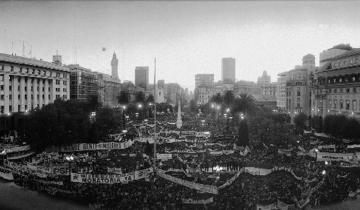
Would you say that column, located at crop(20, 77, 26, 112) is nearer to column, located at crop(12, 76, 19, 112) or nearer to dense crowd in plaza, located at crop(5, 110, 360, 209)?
column, located at crop(12, 76, 19, 112)

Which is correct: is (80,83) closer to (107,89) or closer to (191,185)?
(107,89)

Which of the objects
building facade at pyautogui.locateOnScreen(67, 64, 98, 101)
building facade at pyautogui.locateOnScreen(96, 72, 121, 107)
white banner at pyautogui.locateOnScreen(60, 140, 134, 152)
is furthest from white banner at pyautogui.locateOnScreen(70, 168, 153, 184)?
building facade at pyautogui.locateOnScreen(96, 72, 121, 107)

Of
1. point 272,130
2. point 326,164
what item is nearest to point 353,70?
point 272,130

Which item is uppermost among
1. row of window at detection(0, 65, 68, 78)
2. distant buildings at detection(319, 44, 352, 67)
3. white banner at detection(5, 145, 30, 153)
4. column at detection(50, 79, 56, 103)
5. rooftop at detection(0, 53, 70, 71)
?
distant buildings at detection(319, 44, 352, 67)

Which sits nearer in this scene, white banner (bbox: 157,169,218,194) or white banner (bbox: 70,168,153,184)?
white banner (bbox: 157,169,218,194)

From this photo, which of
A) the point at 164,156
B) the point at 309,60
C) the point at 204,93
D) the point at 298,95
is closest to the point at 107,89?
the point at 298,95

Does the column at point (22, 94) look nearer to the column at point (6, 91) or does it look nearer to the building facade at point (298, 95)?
the column at point (6, 91)

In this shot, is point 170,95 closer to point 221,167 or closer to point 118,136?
point 118,136
